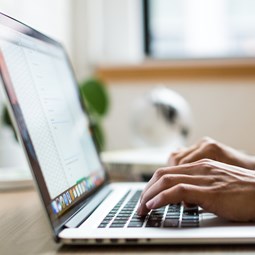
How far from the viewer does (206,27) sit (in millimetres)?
2391

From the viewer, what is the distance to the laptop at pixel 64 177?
59cm

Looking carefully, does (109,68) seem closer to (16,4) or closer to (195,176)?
(16,4)

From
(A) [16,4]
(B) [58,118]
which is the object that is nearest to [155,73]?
(A) [16,4]

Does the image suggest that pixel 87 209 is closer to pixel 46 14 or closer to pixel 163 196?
pixel 163 196

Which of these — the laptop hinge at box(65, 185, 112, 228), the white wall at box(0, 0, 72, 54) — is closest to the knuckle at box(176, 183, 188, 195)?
the laptop hinge at box(65, 185, 112, 228)

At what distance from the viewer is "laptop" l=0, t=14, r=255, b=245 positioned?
0.59 m

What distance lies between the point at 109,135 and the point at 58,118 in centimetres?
148

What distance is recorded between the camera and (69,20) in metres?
2.34

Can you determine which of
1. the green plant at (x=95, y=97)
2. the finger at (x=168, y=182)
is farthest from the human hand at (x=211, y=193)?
the green plant at (x=95, y=97)

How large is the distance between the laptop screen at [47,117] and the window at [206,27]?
56.7 inches

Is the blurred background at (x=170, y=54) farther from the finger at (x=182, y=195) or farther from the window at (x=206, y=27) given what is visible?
the finger at (x=182, y=195)

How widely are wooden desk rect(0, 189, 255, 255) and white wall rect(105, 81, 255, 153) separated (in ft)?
4.41

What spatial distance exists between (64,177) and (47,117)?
0.28 ft

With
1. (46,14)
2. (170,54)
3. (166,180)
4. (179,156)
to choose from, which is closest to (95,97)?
(46,14)
